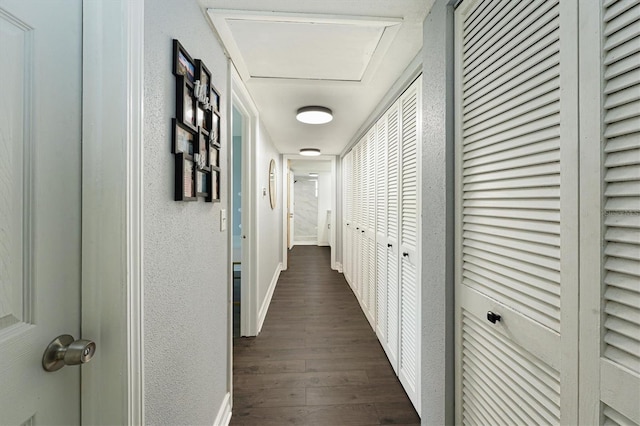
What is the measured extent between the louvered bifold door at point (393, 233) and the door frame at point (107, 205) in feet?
5.45

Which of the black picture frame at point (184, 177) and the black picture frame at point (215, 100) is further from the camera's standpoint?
the black picture frame at point (215, 100)

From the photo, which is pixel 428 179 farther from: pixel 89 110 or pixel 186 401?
pixel 186 401

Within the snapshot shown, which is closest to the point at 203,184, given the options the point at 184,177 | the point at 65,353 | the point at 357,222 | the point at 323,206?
the point at 184,177

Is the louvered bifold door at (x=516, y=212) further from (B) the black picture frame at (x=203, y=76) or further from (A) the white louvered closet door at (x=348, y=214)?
(A) the white louvered closet door at (x=348, y=214)

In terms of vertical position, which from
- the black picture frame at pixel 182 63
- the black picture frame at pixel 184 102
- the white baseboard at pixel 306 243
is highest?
the black picture frame at pixel 182 63

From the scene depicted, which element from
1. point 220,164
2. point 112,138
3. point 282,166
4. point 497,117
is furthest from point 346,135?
point 112,138

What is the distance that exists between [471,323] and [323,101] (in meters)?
1.99

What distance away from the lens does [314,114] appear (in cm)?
244

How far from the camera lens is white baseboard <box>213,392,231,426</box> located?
4.74 feet

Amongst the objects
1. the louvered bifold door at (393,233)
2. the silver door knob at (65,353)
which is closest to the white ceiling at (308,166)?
the louvered bifold door at (393,233)

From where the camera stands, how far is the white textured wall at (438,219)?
3.58 ft

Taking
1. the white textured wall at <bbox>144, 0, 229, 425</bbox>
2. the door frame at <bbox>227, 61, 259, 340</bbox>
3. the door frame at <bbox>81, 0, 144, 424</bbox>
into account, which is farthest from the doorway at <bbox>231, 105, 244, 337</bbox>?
the door frame at <bbox>81, 0, 144, 424</bbox>

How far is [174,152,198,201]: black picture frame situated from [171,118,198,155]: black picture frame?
0.03 metres

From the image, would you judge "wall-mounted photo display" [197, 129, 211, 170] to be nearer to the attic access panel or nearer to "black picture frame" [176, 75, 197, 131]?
"black picture frame" [176, 75, 197, 131]
